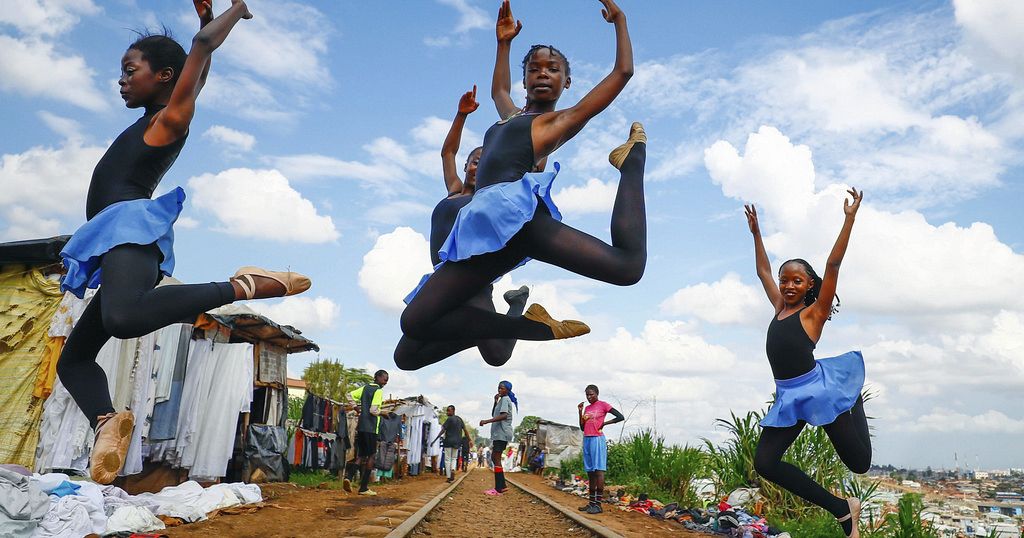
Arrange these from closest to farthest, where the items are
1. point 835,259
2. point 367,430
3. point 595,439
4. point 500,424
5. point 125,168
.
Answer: point 125,168, point 835,259, point 595,439, point 367,430, point 500,424

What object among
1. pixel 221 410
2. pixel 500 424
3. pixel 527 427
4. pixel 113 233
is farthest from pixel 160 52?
pixel 527 427

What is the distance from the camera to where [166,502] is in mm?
6992

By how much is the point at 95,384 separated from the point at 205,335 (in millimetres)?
7536

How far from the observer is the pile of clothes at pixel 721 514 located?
23.8 feet

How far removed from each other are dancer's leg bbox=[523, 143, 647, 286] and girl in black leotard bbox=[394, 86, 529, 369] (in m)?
0.54

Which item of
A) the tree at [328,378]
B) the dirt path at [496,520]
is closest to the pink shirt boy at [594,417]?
the dirt path at [496,520]

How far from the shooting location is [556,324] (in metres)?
3.26

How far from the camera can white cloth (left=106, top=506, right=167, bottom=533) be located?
223 inches

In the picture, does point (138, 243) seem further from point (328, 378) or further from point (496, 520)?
point (328, 378)

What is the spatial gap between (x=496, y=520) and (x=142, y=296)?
654 centimetres

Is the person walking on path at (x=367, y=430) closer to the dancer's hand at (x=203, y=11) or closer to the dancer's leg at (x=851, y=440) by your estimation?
the dancer's leg at (x=851, y=440)

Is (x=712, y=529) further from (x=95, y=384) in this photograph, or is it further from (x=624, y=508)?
(x=95, y=384)

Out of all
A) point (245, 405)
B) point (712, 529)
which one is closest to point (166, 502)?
point (245, 405)

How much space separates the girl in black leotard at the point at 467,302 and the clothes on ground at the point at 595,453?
273 inches
